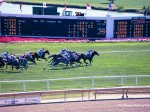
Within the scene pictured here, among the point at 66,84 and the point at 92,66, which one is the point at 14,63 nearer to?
the point at 66,84

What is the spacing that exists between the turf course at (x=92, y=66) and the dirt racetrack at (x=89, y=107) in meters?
2.17

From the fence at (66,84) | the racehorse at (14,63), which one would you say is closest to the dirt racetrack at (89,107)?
the fence at (66,84)

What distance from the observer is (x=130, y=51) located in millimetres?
26312

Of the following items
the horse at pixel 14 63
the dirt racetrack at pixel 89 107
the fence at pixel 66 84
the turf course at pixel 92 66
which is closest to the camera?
the dirt racetrack at pixel 89 107

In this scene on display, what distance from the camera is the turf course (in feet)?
62.0

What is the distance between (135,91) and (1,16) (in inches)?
532

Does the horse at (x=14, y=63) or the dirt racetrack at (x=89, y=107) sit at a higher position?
the horse at (x=14, y=63)

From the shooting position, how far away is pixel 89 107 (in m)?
15.4

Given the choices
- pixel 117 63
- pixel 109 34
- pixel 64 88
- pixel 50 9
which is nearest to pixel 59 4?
pixel 50 9

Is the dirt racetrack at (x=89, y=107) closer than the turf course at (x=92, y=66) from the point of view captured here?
Yes

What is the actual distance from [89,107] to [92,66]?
6805 mm

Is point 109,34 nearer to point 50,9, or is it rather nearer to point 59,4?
point 50,9

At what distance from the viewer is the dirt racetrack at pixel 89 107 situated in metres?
15.0

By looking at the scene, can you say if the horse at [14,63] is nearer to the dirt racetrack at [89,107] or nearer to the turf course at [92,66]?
the turf course at [92,66]
